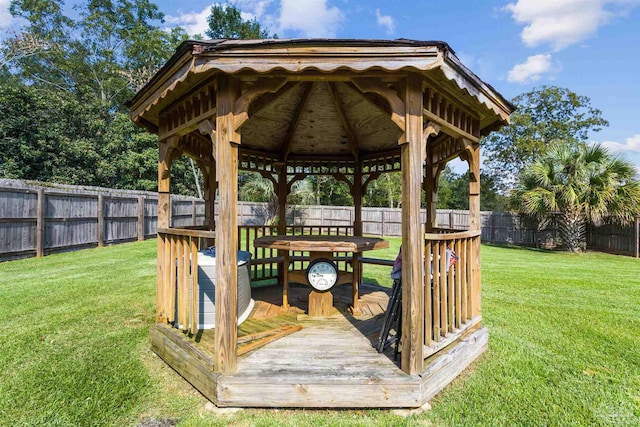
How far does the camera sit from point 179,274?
2.93 metres

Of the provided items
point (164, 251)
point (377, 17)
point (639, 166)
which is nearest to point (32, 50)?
point (377, 17)

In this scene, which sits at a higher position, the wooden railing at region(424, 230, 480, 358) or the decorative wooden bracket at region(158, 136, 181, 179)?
the decorative wooden bracket at region(158, 136, 181, 179)

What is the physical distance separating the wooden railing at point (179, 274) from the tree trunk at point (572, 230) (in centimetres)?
1307

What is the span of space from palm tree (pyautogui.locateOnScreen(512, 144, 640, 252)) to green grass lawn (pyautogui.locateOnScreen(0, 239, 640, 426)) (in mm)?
5854

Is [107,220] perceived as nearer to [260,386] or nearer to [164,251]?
[164,251]

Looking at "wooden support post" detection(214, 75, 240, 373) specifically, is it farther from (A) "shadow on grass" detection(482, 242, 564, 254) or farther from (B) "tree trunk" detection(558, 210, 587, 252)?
(A) "shadow on grass" detection(482, 242, 564, 254)

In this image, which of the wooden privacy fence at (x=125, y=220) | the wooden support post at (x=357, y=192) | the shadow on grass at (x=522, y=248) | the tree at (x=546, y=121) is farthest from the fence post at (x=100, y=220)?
the tree at (x=546, y=121)

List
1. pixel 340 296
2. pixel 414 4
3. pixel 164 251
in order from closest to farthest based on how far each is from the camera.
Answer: pixel 164 251 → pixel 340 296 → pixel 414 4

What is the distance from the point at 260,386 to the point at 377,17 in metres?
15.9

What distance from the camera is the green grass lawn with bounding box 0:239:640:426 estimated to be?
2.32m

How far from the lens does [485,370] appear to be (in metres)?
3.02

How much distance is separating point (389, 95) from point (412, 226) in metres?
1.03

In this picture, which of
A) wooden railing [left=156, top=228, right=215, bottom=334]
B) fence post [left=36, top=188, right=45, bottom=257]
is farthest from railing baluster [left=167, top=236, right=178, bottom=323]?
fence post [left=36, top=188, right=45, bottom=257]

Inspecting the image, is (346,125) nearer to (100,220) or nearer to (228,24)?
(100,220)
